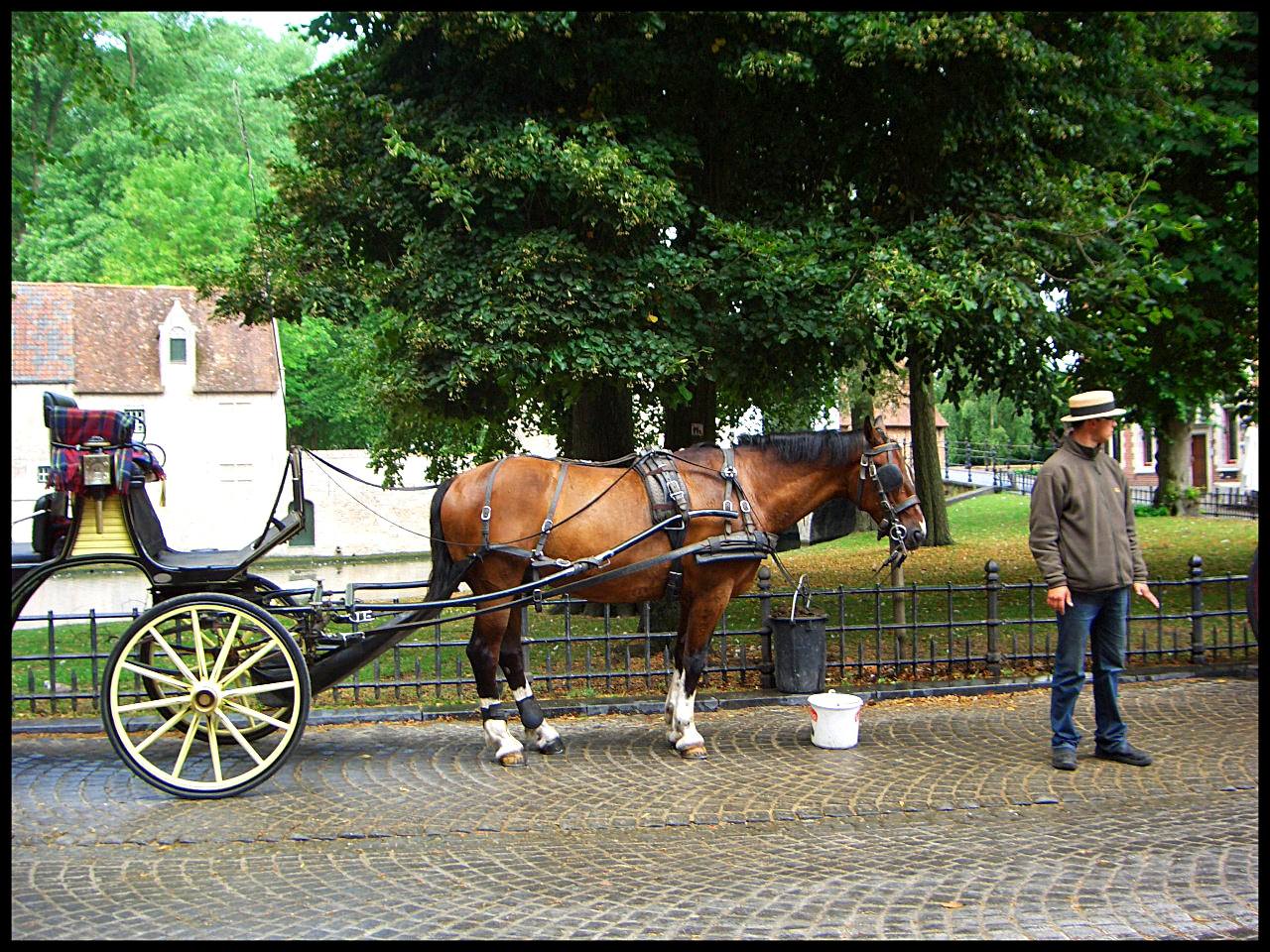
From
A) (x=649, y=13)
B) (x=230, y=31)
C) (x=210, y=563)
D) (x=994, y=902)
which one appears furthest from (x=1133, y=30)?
(x=230, y=31)

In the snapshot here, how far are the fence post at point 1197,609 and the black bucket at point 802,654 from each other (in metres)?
3.48

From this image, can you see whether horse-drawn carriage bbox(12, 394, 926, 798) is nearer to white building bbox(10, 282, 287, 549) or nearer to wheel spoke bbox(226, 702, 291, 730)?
wheel spoke bbox(226, 702, 291, 730)

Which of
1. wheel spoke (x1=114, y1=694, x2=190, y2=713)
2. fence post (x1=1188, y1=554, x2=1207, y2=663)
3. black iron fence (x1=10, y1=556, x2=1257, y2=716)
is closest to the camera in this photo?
wheel spoke (x1=114, y1=694, x2=190, y2=713)

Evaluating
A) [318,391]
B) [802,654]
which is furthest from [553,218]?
[318,391]

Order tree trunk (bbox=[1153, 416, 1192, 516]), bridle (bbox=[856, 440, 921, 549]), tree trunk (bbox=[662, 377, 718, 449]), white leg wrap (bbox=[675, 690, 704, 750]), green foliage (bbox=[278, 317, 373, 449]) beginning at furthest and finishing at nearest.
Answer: green foliage (bbox=[278, 317, 373, 449]), tree trunk (bbox=[1153, 416, 1192, 516]), tree trunk (bbox=[662, 377, 718, 449]), bridle (bbox=[856, 440, 921, 549]), white leg wrap (bbox=[675, 690, 704, 750])

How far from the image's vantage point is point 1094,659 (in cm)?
673

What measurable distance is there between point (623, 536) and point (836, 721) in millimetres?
1921

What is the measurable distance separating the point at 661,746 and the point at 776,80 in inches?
228

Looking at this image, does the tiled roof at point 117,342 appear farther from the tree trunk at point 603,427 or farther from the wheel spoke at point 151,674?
the wheel spoke at point 151,674

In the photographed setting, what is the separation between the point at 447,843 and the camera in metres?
5.32

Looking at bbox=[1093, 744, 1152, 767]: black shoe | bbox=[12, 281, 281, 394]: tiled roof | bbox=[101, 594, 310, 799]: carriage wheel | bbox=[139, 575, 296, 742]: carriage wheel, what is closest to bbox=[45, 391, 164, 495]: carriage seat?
bbox=[101, 594, 310, 799]: carriage wheel

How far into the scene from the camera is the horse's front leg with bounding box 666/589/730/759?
6914mm

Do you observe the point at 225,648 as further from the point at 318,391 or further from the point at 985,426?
the point at 985,426

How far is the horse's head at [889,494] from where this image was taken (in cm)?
711
